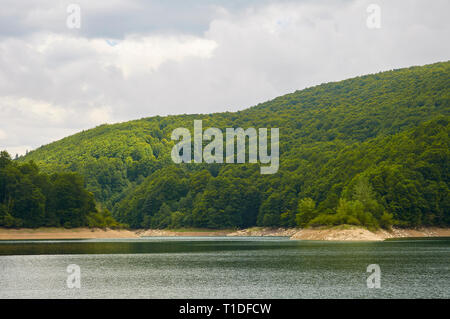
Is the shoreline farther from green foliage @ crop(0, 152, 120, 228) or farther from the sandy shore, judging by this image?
green foliage @ crop(0, 152, 120, 228)

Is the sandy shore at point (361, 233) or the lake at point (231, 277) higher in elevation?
the lake at point (231, 277)

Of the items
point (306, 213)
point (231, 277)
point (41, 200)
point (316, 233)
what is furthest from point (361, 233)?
point (231, 277)

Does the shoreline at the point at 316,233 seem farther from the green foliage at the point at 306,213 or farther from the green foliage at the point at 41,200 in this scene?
the green foliage at the point at 306,213

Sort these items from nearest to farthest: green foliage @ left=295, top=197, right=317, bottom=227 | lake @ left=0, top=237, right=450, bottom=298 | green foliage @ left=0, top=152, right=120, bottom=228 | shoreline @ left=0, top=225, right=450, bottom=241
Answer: lake @ left=0, top=237, right=450, bottom=298 → shoreline @ left=0, top=225, right=450, bottom=241 → green foliage @ left=0, top=152, right=120, bottom=228 → green foliage @ left=295, top=197, right=317, bottom=227

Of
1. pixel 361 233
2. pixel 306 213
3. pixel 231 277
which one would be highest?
pixel 306 213

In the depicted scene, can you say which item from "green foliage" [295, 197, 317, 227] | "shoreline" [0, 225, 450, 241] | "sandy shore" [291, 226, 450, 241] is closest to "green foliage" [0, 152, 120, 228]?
"shoreline" [0, 225, 450, 241]

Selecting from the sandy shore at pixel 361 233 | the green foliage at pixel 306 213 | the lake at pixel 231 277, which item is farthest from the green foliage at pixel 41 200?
the lake at pixel 231 277

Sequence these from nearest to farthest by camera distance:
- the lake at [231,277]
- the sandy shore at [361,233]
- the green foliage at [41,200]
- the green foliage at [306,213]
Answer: the lake at [231,277] < the sandy shore at [361,233] < the green foliage at [41,200] < the green foliage at [306,213]

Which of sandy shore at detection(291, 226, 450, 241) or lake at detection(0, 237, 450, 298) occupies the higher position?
lake at detection(0, 237, 450, 298)

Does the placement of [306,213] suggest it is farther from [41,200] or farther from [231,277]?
[231,277]

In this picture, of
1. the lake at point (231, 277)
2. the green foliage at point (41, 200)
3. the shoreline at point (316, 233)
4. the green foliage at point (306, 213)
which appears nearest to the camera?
the lake at point (231, 277)

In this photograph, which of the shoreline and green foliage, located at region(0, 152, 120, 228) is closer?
the shoreline
